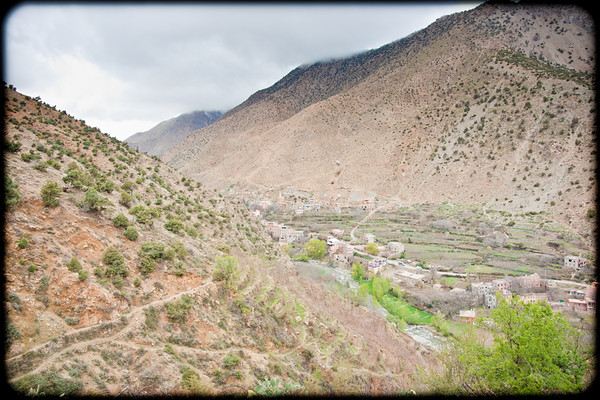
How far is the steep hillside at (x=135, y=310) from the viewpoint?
4.98 m

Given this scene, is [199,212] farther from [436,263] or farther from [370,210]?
[370,210]

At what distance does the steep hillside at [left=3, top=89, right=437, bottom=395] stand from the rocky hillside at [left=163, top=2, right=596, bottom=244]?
25.1m

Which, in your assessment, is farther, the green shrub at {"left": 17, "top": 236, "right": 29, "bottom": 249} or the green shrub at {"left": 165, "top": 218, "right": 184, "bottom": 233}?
the green shrub at {"left": 165, "top": 218, "right": 184, "bottom": 233}

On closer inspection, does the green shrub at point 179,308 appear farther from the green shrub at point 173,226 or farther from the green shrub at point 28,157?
the green shrub at point 28,157

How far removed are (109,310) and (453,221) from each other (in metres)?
32.6

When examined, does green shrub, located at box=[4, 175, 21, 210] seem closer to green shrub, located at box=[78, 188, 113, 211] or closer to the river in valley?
green shrub, located at box=[78, 188, 113, 211]

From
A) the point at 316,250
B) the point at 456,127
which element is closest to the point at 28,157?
the point at 316,250

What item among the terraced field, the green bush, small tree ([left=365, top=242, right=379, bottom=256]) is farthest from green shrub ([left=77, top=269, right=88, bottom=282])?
small tree ([left=365, top=242, right=379, bottom=256])

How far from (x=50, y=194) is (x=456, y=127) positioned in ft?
156

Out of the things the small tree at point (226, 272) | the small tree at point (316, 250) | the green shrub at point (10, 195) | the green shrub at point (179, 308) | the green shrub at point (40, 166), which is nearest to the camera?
the green shrub at point (10, 195)

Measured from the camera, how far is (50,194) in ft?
22.5

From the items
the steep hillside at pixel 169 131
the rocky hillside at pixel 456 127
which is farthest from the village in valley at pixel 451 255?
the steep hillside at pixel 169 131

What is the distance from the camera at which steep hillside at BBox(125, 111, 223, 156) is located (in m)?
132

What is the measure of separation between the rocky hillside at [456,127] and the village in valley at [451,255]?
363 cm
